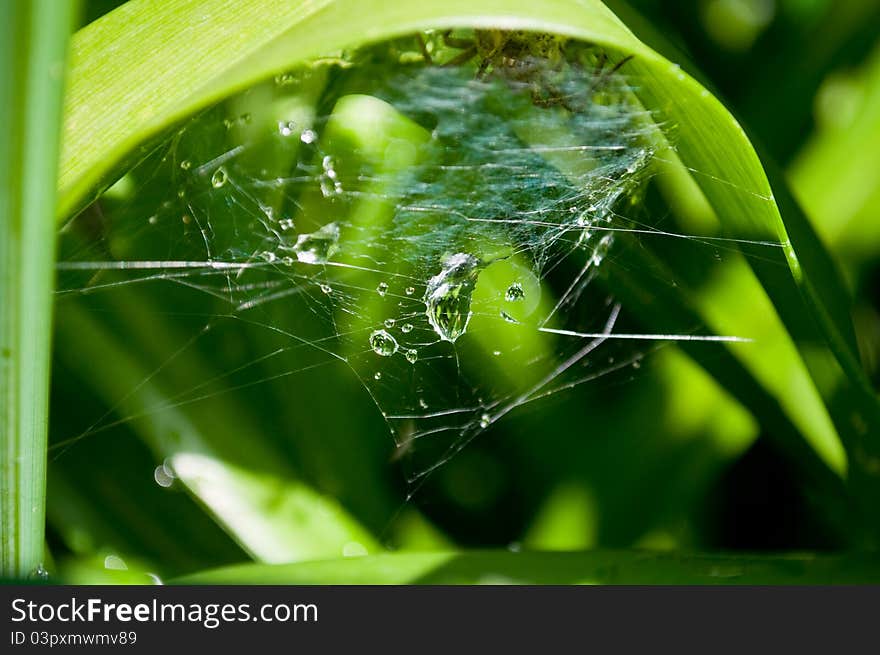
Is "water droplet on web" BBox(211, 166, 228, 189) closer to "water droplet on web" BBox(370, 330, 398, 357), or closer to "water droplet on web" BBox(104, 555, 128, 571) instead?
"water droplet on web" BBox(370, 330, 398, 357)

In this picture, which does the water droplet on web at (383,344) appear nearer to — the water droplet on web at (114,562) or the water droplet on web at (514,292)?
the water droplet on web at (514,292)

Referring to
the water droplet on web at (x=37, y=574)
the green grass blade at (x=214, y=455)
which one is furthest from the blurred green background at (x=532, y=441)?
the water droplet on web at (x=37, y=574)

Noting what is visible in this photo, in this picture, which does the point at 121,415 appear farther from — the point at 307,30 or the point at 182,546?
the point at 307,30

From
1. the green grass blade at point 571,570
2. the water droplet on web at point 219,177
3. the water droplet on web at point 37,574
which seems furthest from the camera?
the water droplet on web at point 219,177

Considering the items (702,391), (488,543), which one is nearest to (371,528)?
(488,543)

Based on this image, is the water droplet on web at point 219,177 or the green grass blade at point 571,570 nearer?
the green grass blade at point 571,570

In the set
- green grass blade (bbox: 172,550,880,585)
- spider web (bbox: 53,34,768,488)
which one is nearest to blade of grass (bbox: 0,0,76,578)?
green grass blade (bbox: 172,550,880,585)
